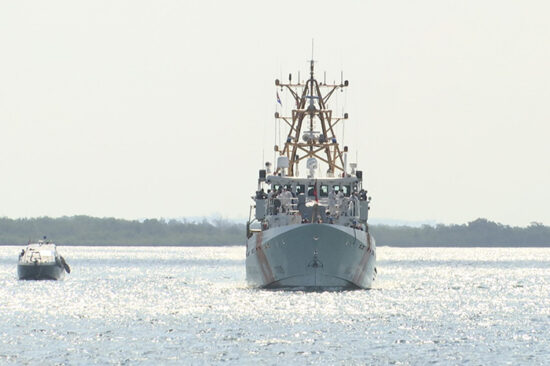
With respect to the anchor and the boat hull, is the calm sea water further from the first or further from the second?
the boat hull

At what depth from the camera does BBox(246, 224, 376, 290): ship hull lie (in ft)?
294

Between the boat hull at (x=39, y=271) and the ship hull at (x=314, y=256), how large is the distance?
36908mm

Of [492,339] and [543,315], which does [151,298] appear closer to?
[543,315]

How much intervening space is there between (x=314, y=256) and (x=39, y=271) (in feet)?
149

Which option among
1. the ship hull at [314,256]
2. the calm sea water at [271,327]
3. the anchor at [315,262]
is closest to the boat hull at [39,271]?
the calm sea water at [271,327]

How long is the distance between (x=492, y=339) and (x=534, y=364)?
9.85 m

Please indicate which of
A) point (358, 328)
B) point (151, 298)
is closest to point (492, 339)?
Answer: point (358, 328)

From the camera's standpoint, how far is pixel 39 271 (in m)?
126

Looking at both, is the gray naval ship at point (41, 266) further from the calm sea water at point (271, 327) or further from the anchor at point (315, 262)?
the anchor at point (315, 262)

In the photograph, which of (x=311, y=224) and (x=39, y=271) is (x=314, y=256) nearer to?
(x=311, y=224)

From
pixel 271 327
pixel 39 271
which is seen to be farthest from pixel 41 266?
pixel 271 327

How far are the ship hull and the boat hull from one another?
3691cm

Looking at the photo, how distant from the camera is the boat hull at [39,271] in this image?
413 feet

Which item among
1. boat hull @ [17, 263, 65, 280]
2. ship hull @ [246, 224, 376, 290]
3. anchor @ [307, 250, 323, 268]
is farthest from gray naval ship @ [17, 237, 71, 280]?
anchor @ [307, 250, 323, 268]
